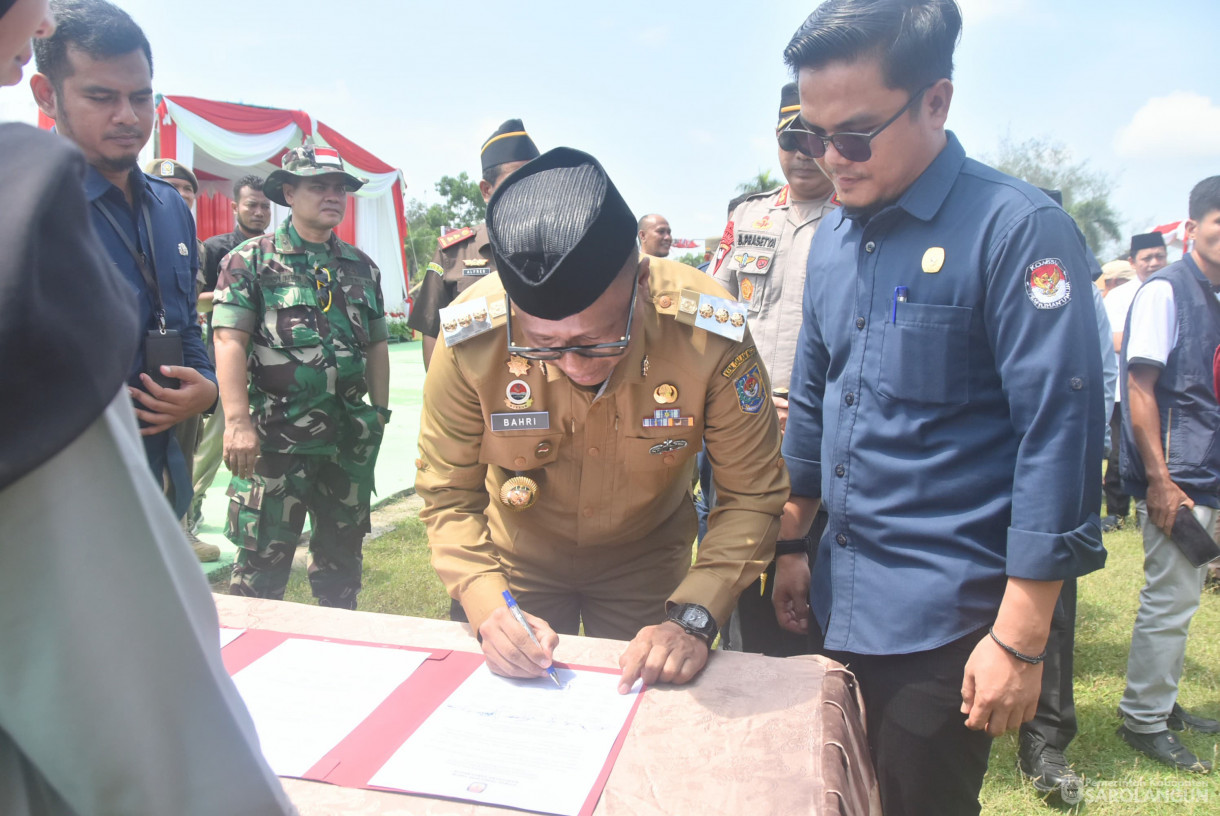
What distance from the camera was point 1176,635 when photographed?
2766mm

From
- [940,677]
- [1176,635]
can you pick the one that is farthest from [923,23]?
[1176,635]

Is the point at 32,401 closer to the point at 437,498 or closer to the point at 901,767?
the point at 437,498

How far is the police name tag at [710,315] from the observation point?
183 centimetres

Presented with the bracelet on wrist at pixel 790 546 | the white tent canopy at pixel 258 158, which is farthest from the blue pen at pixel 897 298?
the white tent canopy at pixel 258 158

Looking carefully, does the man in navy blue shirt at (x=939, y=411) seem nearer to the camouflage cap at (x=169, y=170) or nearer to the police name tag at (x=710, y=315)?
the police name tag at (x=710, y=315)

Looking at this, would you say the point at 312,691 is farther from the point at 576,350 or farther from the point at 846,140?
the point at 846,140

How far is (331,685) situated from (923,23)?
1690 mm

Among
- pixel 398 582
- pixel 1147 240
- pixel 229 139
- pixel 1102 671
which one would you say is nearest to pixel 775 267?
pixel 1102 671

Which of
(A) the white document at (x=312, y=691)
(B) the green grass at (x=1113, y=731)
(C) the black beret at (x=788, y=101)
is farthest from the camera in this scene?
(C) the black beret at (x=788, y=101)

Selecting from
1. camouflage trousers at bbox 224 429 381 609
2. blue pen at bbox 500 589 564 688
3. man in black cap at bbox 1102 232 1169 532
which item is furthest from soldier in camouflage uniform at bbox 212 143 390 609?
man in black cap at bbox 1102 232 1169 532

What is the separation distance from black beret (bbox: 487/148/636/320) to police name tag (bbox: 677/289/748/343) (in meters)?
0.26

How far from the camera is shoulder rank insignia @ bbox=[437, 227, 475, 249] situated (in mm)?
4371

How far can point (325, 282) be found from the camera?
10.6 ft

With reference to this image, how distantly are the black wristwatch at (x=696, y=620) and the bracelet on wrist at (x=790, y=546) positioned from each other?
1.23ft
